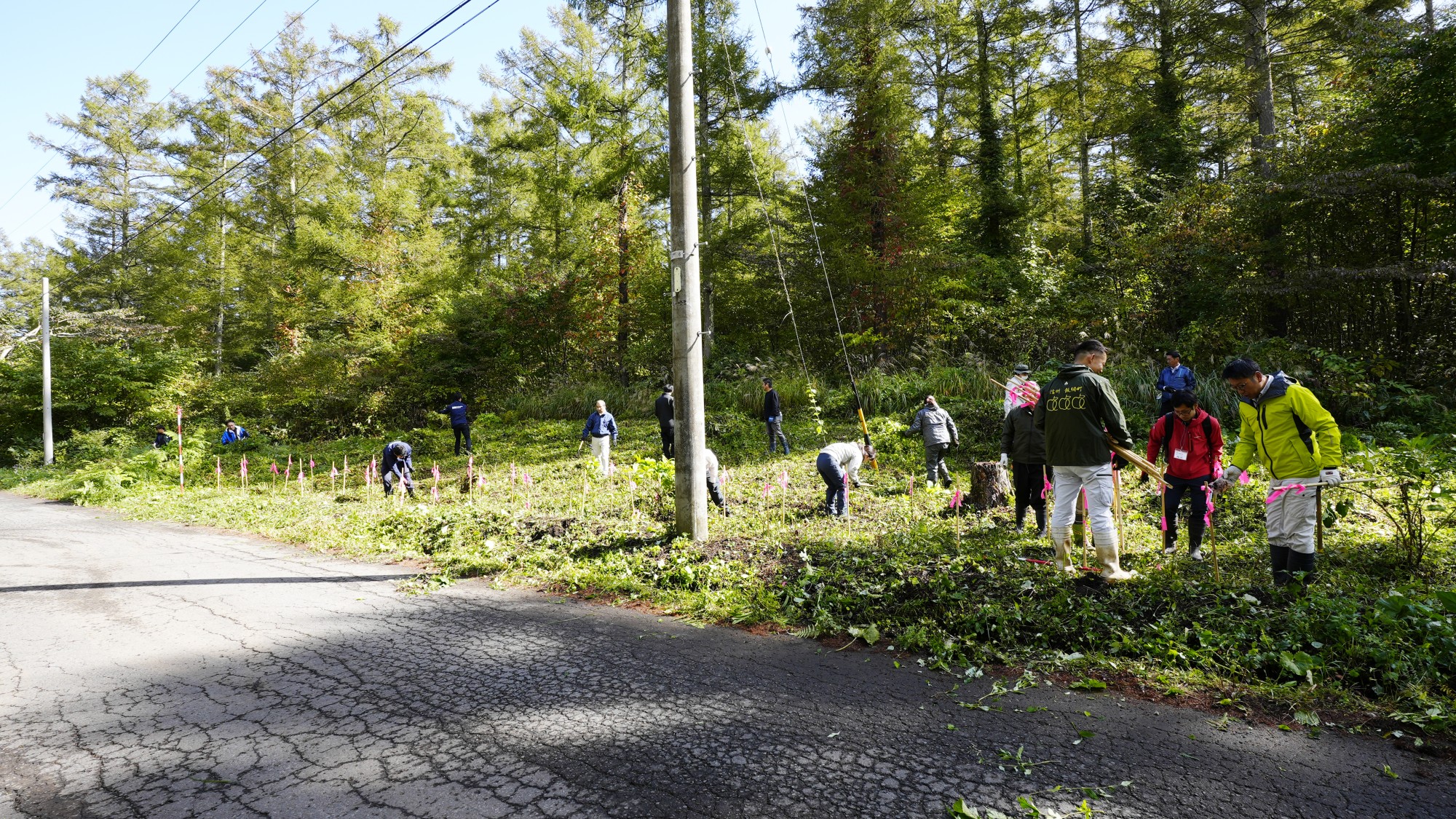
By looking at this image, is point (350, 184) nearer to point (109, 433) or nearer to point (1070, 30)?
point (109, 433)

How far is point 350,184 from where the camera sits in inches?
947

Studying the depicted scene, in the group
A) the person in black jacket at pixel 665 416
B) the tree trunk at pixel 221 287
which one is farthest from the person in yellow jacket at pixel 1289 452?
the tree trunk at pixel 221 287

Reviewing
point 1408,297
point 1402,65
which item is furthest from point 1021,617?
point 1402,65

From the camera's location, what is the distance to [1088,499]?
5.46m

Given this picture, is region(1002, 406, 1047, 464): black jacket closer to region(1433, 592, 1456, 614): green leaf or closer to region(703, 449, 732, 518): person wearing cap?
region(1433, 592, 1456, 614): green leaf

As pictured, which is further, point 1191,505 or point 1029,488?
point 1029,488

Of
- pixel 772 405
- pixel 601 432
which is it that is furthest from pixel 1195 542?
pixel 601 432

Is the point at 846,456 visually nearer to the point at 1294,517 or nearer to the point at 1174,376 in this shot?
the point at 1294,517

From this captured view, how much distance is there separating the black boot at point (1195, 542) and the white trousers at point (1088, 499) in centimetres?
144

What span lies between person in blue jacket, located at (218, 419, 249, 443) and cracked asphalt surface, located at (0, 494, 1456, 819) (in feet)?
54.2

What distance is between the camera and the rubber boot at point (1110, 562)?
5.26 metres

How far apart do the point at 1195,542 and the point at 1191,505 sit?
376 mm

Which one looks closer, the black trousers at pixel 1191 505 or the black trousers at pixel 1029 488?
the black trousers at pixel 1191 505

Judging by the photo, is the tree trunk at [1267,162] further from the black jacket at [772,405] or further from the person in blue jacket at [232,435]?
the person in blue jacket at [232,435]
